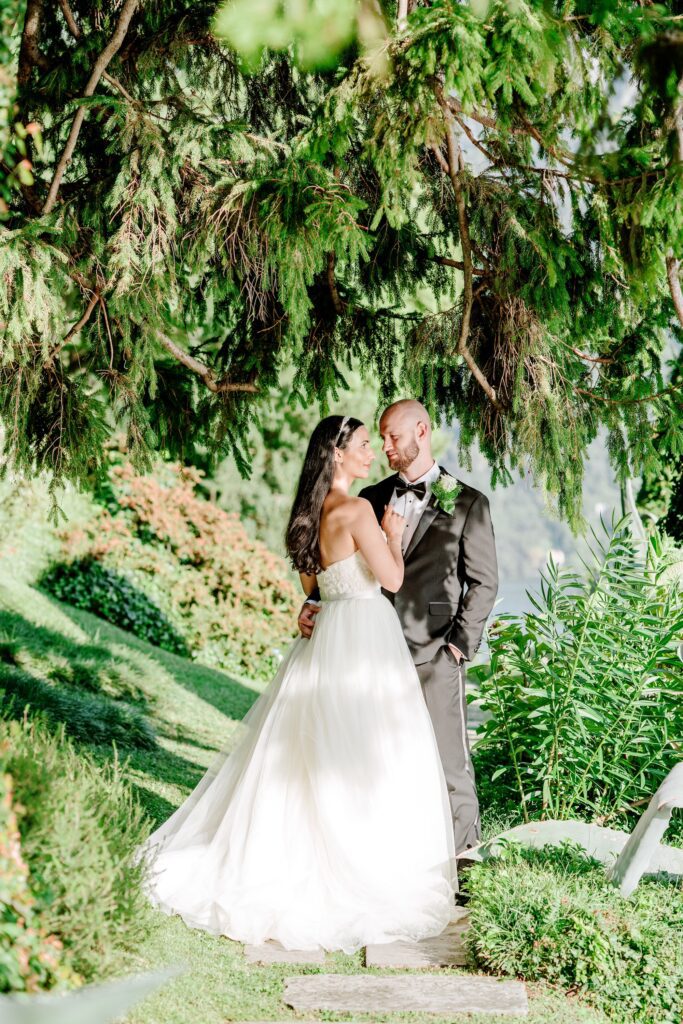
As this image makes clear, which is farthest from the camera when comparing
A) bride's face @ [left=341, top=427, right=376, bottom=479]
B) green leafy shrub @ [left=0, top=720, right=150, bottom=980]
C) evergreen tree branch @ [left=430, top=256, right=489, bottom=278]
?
evergreen tree branch @ [left=430, top=256, right=489, bottom=278]

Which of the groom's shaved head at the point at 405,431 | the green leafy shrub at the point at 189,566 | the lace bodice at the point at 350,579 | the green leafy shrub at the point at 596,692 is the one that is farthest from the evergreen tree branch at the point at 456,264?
the green leafy shrub at the point at 189,566

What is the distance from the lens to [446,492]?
17.2 feet

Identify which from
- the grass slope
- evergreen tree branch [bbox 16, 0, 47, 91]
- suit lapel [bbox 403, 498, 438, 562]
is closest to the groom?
suit lapel [bbox 403, 498, 438, 562]

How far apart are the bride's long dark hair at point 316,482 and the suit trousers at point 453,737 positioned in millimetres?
943

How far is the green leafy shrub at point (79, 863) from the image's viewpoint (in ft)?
10.5

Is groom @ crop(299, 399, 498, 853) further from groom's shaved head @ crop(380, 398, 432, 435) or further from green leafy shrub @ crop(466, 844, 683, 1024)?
green leafy shrub @ crop(466, 844, 683, 1024)

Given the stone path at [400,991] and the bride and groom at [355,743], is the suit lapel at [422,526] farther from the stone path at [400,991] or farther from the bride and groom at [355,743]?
the stone path at [400,991]

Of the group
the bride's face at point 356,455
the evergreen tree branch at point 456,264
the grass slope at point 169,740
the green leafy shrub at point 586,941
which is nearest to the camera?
the grass slope at point 169,740

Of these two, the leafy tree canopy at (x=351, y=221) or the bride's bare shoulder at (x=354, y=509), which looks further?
the bride's bare shoulder at (x=354, y=509)

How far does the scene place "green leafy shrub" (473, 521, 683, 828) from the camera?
563 centimetres

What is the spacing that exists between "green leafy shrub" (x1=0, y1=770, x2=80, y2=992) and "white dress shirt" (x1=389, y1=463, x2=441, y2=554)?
109 inches

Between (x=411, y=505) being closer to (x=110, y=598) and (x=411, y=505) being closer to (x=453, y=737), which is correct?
(x=453, y=737)

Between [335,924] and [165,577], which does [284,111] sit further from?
[165,577]

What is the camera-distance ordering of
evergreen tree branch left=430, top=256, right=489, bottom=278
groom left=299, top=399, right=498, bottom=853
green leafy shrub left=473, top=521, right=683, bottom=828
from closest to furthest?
groom left=299, top=399, right=498, bottom=853, green leafy shrub left=473, top=521, right=683, bottom=828, evergreen tree branch left=430, top=256, right=489, bottom=278
